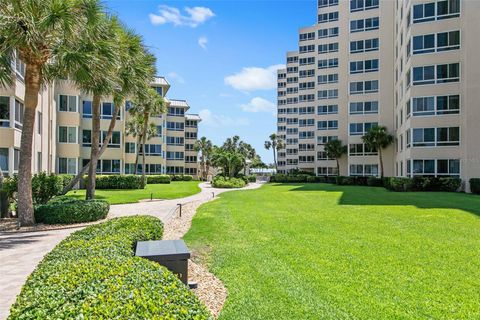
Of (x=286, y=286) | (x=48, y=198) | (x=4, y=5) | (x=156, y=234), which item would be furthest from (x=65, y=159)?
(x=286, y=286)

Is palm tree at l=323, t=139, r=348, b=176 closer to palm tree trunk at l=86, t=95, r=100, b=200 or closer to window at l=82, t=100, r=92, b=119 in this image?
window at l=82, t=100, r=92, b=119

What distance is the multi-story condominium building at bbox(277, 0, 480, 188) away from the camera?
102 feet

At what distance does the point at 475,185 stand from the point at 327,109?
1317 inches

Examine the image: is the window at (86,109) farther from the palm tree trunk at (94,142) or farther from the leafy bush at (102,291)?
the leafy bush at (102,291)

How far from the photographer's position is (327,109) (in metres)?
59.7

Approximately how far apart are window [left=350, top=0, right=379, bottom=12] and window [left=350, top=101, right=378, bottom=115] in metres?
12.6

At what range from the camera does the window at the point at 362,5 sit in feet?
159

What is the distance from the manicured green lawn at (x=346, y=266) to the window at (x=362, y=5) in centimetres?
4132

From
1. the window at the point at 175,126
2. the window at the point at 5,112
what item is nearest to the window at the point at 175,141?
the window at the point at 175,126

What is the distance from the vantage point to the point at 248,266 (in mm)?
8234

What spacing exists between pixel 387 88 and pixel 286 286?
45610 millimetres

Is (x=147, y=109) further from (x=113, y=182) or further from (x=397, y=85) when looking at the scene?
(x=397, y=85)

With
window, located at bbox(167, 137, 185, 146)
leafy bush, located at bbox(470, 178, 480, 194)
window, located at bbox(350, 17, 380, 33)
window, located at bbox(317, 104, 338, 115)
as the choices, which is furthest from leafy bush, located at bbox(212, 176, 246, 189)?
leafy bush, located at bbox(470, 178, 480, 194)

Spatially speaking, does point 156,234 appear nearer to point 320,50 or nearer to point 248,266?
point 248,266
